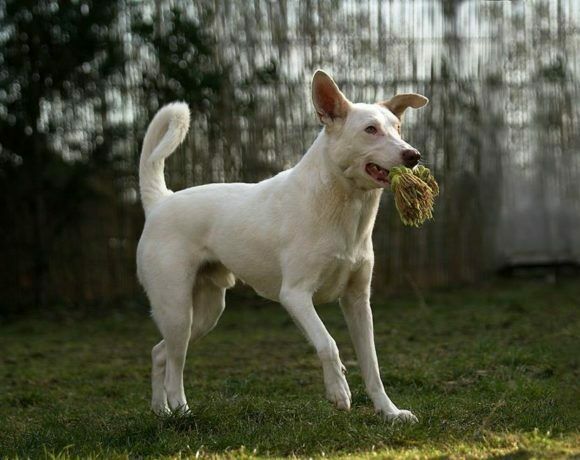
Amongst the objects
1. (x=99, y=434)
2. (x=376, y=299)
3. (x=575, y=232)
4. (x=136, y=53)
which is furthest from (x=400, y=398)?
(x=575, y=232)

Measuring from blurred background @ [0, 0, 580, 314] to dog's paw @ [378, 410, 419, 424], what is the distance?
627 cm

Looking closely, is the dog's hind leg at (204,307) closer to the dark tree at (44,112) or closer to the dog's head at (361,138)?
the dog's head at (361,138)

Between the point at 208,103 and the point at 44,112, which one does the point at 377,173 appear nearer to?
the point at 208,103

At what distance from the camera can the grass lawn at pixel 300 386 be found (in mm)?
4293

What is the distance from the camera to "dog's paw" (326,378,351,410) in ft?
15.1

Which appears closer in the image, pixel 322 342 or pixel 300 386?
pixel 322 342

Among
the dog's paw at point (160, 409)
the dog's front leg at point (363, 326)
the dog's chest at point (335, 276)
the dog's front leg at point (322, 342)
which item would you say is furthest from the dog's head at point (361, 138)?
the dog's paw at point (160, 409)

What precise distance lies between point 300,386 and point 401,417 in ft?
5.14

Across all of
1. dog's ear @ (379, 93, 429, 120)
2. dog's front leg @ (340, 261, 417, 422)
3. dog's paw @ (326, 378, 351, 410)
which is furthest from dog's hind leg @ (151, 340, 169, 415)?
dog's ear @ (379, 93, 429, 120)

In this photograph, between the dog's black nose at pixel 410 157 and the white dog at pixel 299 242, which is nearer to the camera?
the dog's black nose at pixel 410 157

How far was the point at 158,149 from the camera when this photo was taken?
586 centimetres

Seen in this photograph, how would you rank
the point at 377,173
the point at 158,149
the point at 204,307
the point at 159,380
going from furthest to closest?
the point at 158,149
the point at 204,307
the point at 159,380
the point at 377,173

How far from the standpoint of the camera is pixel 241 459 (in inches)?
156

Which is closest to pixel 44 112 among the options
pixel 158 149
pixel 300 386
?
pixel 158 149
